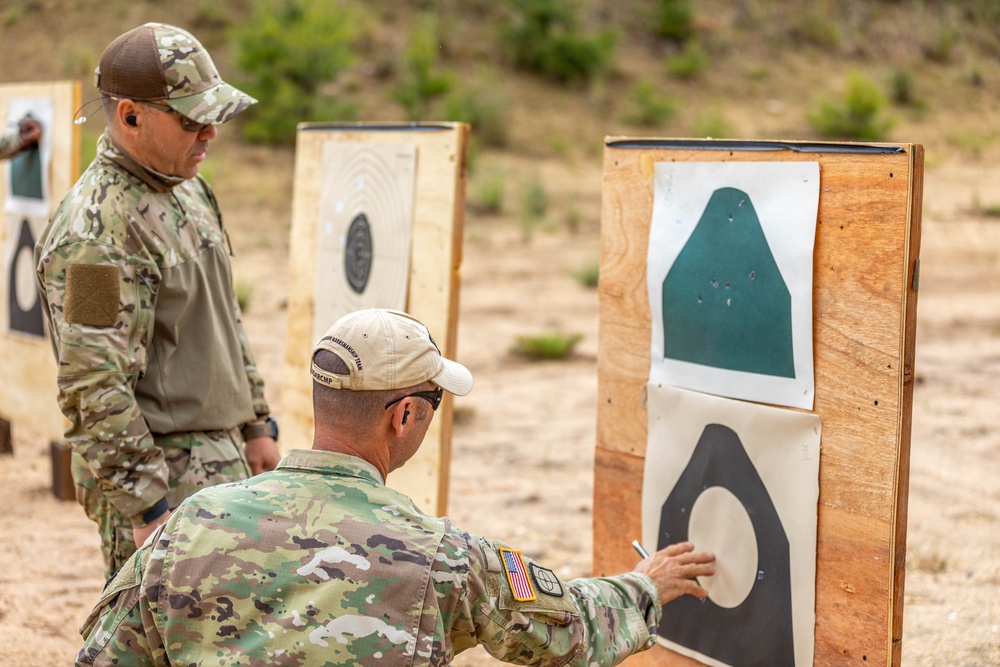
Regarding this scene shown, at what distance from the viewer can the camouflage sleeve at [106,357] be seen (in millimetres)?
2256

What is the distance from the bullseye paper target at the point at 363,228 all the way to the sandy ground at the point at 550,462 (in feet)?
4.19

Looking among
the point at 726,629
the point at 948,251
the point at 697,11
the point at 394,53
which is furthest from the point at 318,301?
the point at 697,11

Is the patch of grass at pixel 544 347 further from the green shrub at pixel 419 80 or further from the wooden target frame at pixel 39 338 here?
the green shrub at pixel 419 80

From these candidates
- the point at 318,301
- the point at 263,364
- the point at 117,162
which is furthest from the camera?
the point at 263,364

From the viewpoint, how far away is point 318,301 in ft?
13.1

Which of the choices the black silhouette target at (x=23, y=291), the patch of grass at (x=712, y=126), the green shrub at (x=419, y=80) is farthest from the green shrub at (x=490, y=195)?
the black silhouette target at (x=23, y=291)

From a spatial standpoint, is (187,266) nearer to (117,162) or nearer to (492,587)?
(117,162)

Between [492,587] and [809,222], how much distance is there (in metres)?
1.05

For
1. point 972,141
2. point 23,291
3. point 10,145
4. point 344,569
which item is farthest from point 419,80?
point 344,569

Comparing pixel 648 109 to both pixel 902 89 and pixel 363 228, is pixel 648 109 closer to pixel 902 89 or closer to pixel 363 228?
pixel 902 89

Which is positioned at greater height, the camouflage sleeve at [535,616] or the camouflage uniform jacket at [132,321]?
the camouflage uniform jacket at [132,321]

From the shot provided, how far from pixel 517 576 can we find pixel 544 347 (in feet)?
20.1

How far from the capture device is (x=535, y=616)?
5.88ft

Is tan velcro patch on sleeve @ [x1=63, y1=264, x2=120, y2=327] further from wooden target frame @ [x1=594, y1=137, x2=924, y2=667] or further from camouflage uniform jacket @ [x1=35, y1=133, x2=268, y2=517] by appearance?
wooden target frame @ [x1=594, y1=137, x2=924, y2=667]
